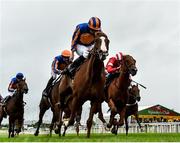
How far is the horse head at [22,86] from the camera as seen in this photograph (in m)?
22.7

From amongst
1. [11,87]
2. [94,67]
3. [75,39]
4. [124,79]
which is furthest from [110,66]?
[11,87]

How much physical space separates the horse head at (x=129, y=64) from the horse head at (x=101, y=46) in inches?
199

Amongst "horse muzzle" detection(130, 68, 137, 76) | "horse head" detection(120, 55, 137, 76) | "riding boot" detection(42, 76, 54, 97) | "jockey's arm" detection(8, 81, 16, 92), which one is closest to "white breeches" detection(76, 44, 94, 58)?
"horse muzzle" detection(130, 68, 137, 76)

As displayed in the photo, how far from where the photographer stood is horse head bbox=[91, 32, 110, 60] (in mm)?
12047

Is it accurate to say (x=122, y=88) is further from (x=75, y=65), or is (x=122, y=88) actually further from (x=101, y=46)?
(x=101, y=46)

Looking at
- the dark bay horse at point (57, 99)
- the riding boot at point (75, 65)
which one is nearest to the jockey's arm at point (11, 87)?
the dark bay horse at point (57, 99)

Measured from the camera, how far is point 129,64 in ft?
58.3

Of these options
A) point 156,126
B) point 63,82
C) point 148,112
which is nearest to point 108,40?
point 63,82

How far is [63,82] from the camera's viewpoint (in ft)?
50.7

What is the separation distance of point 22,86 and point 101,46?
11517 millimetres

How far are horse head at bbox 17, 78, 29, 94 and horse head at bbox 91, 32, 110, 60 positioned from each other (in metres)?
10.7

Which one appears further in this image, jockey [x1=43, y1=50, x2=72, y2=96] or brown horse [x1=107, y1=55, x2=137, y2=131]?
jockey [x1=43, y1=50, x2=72, y2=96]

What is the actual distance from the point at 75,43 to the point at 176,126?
19.8 meters

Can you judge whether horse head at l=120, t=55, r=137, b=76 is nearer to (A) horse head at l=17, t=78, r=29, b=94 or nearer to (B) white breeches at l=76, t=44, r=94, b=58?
(B) white breeches at l=76, t=44, r=94, b=58
